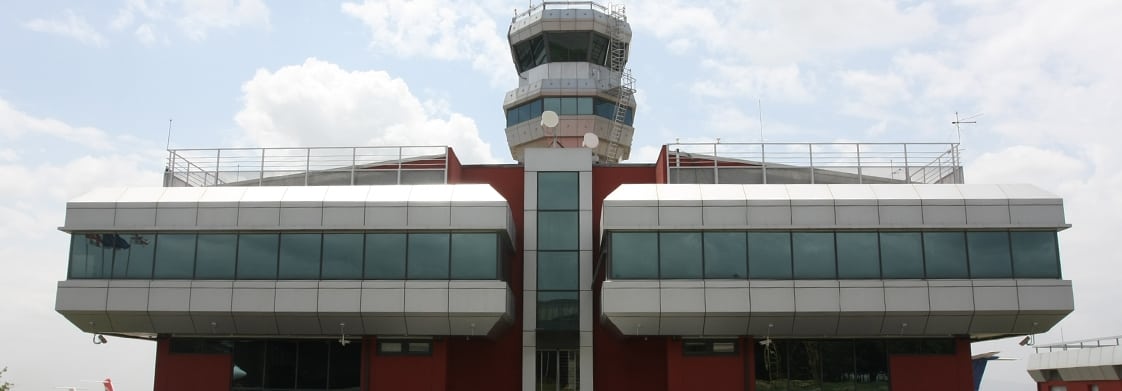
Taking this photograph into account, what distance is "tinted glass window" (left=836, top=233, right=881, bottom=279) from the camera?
26797 mm

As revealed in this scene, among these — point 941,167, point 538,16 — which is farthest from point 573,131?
point 941,167

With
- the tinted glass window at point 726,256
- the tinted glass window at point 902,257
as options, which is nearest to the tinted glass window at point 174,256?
the tinted glass window at point 726,256

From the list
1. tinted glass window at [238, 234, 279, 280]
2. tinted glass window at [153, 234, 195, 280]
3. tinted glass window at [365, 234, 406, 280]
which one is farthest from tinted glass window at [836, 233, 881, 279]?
tinted glass window at [153, 234, 195, 280]

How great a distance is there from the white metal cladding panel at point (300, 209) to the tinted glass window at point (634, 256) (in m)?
3.45

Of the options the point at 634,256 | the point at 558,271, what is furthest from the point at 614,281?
the point at 558,271

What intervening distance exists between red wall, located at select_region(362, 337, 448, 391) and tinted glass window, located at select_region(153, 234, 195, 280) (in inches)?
228

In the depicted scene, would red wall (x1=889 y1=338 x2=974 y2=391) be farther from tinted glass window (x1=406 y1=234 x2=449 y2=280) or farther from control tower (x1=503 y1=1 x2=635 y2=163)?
control tower (x1=503 y1=1 x2=635 y2=163)

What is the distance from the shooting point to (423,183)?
3186 cm

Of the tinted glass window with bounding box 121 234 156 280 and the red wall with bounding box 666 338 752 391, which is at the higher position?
the tinted glass window with bounding box 121 234 156 280

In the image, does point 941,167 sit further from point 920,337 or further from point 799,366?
point 799,366

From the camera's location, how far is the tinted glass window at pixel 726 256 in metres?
26.8

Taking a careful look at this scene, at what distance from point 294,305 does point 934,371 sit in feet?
65.1

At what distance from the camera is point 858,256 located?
2691 centimetres

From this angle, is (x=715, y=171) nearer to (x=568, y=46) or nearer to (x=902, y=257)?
(x=902, y=257)
